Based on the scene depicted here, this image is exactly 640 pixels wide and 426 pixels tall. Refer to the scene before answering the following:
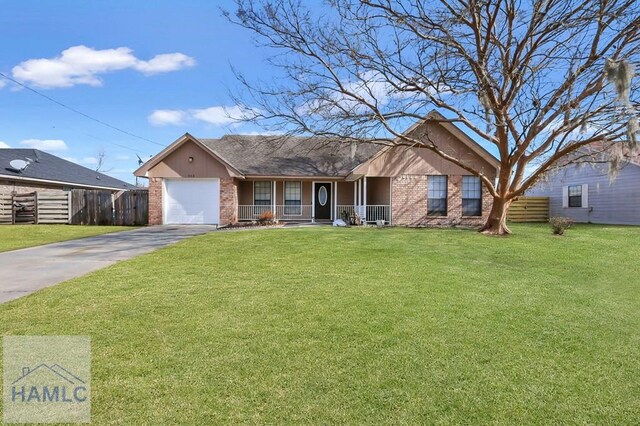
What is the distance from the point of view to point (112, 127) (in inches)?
1153

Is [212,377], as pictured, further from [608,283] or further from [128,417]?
[608,283]

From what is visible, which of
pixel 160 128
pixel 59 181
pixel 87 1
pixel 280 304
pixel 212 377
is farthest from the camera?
pixel 160 128

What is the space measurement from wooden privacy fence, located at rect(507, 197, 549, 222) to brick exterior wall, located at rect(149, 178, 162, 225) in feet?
68.7

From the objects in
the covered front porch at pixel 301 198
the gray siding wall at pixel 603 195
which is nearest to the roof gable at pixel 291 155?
the covered front porch at pixel 301 198

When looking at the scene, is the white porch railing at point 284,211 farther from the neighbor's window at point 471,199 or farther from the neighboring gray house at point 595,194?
the neighboring gray house at point 595,194

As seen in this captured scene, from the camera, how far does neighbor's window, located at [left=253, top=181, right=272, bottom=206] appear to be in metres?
20.2

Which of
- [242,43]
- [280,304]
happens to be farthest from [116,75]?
[280,304]

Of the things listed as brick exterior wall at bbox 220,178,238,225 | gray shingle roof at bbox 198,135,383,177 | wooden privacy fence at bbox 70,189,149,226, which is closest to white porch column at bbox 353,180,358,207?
gray shingle roof at bbox 198,135,383,177

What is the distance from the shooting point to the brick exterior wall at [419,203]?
18.2m

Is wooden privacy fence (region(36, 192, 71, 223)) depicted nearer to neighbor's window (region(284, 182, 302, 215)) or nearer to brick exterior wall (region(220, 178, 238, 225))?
brick exterior wall (region(220, 178, 238, 225))

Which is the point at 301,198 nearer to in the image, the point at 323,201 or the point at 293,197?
the point at 293,197

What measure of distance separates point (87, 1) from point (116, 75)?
8.62 m

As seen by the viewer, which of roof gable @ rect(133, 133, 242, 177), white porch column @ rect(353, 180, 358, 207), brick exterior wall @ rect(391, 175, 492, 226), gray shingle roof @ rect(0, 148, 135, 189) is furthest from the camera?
gray shingle roof @ rect(0, 148, 135, 189)

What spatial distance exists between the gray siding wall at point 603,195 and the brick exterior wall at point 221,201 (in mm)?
16332
